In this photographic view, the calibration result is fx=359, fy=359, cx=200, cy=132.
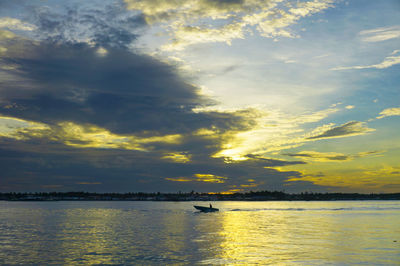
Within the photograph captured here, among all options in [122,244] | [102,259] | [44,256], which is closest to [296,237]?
[122,244]

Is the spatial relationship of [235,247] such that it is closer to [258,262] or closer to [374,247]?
[258,262]

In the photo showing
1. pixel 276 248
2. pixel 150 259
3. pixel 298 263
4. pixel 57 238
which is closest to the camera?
pixel 298 263

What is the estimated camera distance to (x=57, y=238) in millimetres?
58438

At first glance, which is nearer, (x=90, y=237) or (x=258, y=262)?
(x=258, y=262)

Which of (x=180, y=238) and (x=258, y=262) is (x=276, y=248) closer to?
(x=258, y=262)

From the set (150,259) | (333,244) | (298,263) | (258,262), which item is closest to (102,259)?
(150,259)

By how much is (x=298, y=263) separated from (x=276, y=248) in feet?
33.8

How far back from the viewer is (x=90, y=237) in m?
59.5

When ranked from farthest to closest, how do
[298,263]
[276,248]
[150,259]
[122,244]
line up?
[122,244], [276,248], [150,259], [298,263]

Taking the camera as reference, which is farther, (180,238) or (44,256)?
(180,238)

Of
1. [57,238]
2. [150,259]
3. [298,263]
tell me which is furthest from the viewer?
[57,238]

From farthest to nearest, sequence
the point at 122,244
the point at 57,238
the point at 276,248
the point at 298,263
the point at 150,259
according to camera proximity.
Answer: the point at 57,238 → the point at 122,244 → the point at 276,248 → the point at 150,259 → the point at 298,263

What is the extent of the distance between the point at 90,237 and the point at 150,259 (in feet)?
78.2

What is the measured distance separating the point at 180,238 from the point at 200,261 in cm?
2054
